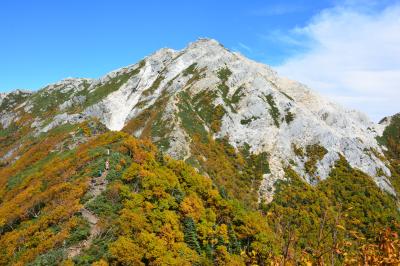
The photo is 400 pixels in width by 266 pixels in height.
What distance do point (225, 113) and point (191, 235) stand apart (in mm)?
80861

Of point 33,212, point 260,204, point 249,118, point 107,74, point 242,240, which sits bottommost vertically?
point 33,212

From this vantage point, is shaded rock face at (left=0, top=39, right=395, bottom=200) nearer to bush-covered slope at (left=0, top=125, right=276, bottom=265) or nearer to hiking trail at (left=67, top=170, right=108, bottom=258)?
bush-covered slope at (left=0, top=125, right=276, bottom=265)

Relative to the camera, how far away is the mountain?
37938mm

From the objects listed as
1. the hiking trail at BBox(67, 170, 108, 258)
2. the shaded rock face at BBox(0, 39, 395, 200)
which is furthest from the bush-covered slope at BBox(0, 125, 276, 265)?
the shaded rock face at BBox(0, 39, 395, 200)

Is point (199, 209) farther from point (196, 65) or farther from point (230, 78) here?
point (196, 65)

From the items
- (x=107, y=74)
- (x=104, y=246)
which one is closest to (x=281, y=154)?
(x=104, y=246)

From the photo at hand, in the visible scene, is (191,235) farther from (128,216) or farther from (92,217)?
(92,217)

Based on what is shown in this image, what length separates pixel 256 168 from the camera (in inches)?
4053

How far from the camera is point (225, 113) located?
12212 centimetres

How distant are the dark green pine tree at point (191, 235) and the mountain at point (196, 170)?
0.21 meters

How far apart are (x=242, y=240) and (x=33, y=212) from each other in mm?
31441

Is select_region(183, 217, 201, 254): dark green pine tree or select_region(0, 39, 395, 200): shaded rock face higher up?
select_region(0, 39, 395, 200): shaded rock face

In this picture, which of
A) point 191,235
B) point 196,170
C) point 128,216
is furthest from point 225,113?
point 128,216

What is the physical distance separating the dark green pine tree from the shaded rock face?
4250 cm
